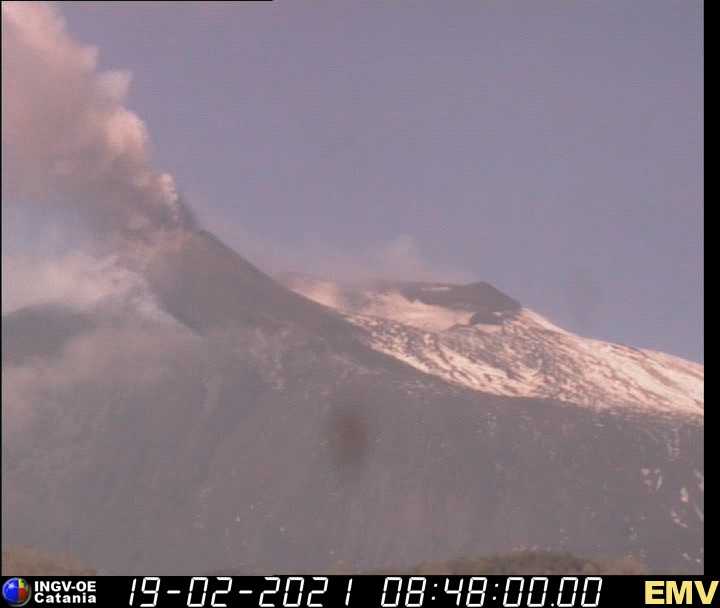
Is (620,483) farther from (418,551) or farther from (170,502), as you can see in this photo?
(170,502)
